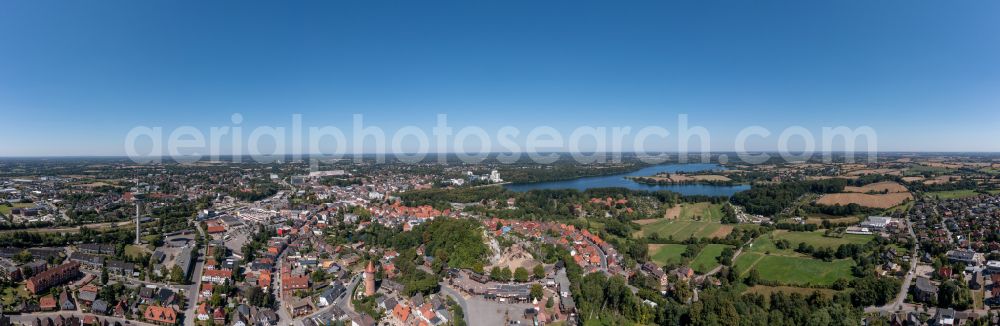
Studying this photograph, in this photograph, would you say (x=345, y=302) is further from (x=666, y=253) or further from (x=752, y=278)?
(x=752, y=278)

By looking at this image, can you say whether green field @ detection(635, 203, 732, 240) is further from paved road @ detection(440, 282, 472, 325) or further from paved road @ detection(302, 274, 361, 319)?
paved road @ detection(302, 274, 361, 319)

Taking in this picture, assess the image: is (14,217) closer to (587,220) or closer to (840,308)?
(587,220)

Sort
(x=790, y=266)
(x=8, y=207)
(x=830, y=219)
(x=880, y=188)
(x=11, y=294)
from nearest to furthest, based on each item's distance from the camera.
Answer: (x=11, y=294) < (x=790, y=266) < (x=830, y=219) < (x=8, y=207) < (x=880, y=188)

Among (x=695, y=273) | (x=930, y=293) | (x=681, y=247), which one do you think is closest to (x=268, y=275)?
(x=695, y=273)

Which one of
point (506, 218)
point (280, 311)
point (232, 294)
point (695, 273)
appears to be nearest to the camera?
point (280, 311)

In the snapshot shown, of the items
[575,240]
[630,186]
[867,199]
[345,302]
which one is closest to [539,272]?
[575,240]

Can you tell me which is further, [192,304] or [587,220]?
[587,220]

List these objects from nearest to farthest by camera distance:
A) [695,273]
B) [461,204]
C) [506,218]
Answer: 1. [695,273]
2. [506,218]
3. [461,204]

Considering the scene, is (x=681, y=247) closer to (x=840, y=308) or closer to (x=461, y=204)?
(x=840, y=308)
